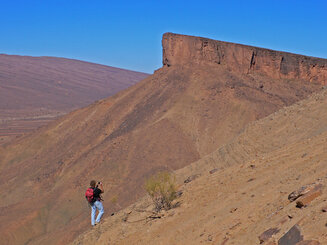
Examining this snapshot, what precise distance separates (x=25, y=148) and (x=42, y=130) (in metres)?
3.44

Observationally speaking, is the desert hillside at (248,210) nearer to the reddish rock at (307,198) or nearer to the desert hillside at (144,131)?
the reddish rock at (307,198)

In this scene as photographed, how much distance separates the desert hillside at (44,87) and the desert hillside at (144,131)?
1599 inches

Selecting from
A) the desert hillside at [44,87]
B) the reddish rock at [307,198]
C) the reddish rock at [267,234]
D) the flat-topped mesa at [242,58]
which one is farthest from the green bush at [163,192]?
the desert hillside at [44,87]

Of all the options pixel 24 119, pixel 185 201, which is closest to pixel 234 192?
pixel 185 201

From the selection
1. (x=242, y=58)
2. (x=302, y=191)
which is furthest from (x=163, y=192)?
(x=242, y=58)

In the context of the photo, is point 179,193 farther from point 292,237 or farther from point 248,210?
point 292,237

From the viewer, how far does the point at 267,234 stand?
23.7 feet

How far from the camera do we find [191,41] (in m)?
40.6

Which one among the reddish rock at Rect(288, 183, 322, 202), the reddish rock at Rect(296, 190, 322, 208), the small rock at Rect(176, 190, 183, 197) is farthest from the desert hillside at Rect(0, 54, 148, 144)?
the reddish rock at Rect(296, 190, 322, 208)

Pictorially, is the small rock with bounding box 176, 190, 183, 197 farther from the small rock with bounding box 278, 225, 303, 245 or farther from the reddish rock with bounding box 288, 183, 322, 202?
the small rock with bounding box 278, 225, 303, 245

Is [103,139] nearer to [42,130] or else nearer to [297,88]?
[42,130]

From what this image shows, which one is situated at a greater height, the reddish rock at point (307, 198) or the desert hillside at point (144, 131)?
the desert hillside at point (144, 131)

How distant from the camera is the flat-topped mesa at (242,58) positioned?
1599 inches

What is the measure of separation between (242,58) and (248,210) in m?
33.7
